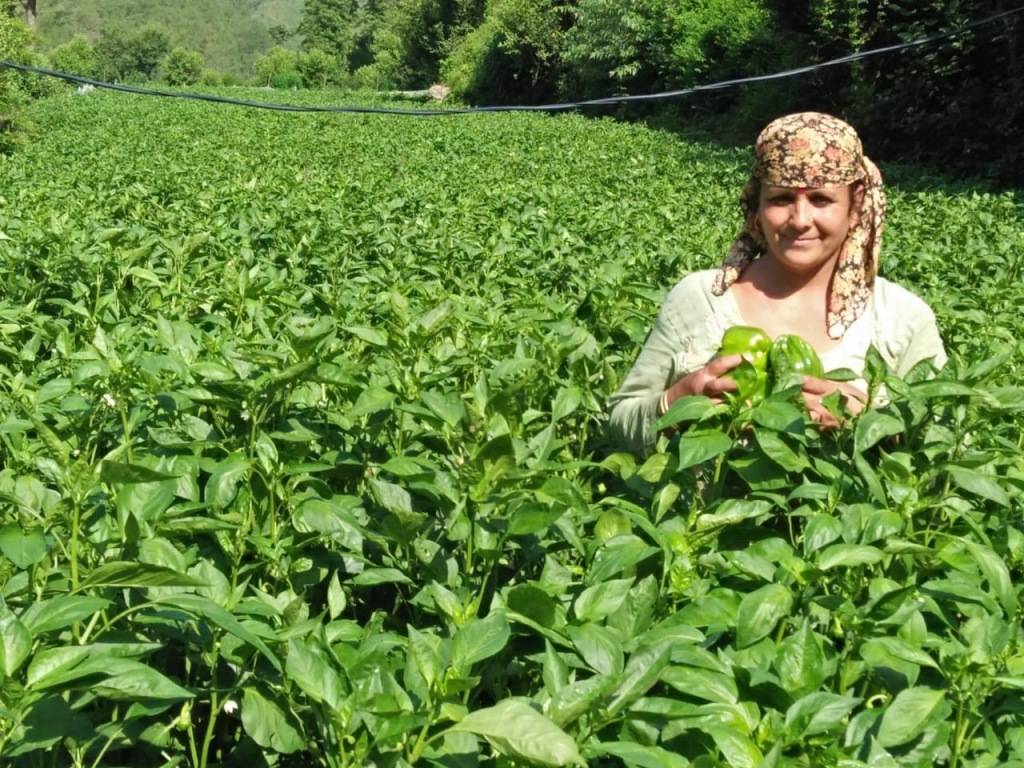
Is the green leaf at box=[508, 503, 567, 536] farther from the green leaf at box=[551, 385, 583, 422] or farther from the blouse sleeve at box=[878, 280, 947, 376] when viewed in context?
the blouse sleeve at box=[878, 280, 947, 376]

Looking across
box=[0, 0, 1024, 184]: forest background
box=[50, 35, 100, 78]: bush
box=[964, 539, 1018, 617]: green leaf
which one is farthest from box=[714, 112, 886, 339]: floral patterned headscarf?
box=[50, 35, 100, 78]: bush

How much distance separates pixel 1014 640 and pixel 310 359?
4.06 feet

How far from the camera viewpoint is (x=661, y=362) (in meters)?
2.78

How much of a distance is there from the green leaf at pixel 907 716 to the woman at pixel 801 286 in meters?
1.14

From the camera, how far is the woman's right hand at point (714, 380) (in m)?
2.24

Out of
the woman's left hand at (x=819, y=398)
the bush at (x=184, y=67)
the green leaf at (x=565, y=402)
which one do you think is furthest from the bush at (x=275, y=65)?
the woman's left hand at (x=819, y=398)

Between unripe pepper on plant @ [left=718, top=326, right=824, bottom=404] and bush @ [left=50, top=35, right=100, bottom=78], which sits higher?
bush @ [left=50, top=35, right=100, bottom=78]

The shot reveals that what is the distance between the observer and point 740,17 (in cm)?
2756

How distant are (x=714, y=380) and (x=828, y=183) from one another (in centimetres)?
60

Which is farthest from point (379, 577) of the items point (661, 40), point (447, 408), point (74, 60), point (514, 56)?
point (74, 60)

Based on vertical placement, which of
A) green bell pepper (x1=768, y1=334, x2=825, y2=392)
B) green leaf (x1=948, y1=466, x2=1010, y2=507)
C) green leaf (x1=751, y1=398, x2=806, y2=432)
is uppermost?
green bell pepper (x1=768, y1=334, x2=825, y2=392)

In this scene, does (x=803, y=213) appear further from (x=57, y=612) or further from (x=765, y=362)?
(x=57, y=612)

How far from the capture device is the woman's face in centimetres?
264

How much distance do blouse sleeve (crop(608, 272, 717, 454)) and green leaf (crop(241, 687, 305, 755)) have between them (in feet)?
3.89
